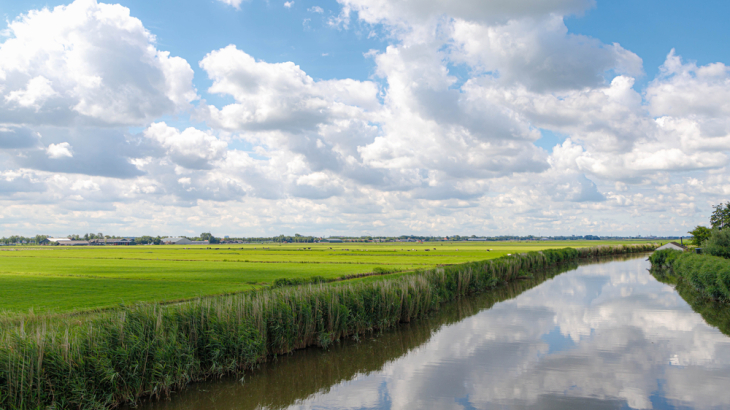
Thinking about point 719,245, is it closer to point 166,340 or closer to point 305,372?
point 305,372

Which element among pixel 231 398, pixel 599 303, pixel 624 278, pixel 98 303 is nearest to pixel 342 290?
pixel 231 398

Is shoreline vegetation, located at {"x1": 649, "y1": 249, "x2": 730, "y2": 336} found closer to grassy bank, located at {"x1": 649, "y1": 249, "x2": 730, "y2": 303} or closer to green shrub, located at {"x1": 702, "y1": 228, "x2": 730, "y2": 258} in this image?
grassy bank, located at {"x1": 649, "y1": 249, "x2": 730, "y2": 303}

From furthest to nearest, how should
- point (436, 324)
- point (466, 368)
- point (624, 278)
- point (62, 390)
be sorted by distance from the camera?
1. point (624, 278)
2. point (436, 324)
3. point (466, 368)
4. point (62, 390)

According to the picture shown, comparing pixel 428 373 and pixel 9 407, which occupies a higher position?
pixel 9 407

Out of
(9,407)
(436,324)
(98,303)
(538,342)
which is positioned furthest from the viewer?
(98,303)

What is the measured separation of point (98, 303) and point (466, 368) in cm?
2378

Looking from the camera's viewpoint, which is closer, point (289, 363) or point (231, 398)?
point (231, 398)

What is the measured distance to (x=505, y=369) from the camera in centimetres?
1634

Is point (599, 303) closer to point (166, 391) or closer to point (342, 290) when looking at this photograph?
point (342, 290)

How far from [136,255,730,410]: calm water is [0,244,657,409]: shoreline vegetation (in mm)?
787

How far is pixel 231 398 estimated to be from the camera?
13.3m

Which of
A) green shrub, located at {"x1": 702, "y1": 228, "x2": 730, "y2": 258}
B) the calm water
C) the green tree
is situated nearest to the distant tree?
the green tree

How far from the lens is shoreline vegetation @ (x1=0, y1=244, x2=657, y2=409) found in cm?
1063

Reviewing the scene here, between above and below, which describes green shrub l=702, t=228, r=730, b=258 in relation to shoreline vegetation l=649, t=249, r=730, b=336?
above
